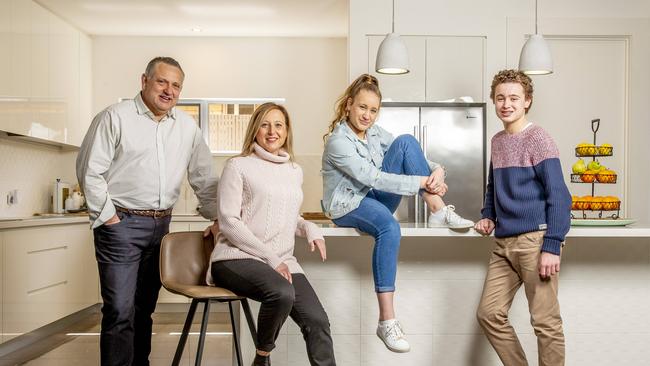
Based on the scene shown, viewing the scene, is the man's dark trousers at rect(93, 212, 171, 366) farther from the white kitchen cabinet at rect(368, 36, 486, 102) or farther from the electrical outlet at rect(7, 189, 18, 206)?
the white kitchen cabinet at rect(368, 36, 486, 102)

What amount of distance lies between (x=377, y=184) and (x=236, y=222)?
564mm

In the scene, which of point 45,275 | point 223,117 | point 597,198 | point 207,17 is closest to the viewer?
point 597,198

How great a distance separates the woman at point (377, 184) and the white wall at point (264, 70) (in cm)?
347

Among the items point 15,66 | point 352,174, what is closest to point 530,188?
point 352,174

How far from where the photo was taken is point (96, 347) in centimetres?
425

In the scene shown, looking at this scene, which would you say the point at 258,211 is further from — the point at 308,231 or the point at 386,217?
the point at 386,217

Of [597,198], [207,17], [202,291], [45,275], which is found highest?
[207,17]

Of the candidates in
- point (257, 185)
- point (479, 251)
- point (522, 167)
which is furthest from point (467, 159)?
point (257, 185)

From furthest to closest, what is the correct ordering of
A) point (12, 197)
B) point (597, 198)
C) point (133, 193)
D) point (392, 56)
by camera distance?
point (12, 197)
point (392, 56)
point (597, 198)
point (133, 193)

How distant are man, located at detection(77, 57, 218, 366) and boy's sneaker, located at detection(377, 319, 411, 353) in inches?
29.8

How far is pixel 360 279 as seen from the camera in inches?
114

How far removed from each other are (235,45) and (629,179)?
3.54 m

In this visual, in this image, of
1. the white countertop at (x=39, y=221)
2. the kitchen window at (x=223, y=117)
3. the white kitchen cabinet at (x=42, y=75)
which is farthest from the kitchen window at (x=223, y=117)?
the white countertop at (x=39, y=221)

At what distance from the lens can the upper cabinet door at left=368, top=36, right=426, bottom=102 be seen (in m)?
5.05
